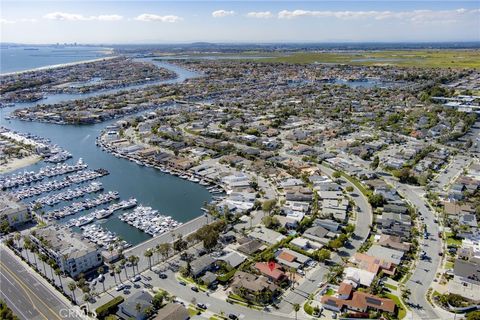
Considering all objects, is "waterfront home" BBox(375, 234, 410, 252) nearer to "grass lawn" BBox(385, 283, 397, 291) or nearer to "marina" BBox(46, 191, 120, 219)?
"grass lawn" BBox(385, 283, 397, 291)

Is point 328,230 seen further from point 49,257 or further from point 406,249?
point 49,257

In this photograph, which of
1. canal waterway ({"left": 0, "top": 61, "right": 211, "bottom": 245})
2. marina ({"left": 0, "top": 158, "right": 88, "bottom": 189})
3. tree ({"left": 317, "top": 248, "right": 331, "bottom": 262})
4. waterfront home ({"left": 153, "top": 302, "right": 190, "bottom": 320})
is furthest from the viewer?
marina ({"left": 0, "top": 158, "right": 88, "bottom": 189})

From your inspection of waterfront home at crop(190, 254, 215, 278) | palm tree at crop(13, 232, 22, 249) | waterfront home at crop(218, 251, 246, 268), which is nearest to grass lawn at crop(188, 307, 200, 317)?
waterfront home at crop(190, 254, 215, 278)

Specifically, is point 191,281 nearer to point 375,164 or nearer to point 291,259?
point 291,259

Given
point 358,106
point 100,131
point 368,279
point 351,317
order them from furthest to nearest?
point 358,106 < point 100,131 < point 368,279 < point 351,317

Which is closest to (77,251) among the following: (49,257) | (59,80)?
(49,257)

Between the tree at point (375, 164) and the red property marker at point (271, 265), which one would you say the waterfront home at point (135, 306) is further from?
the tree at point (375, 164)
